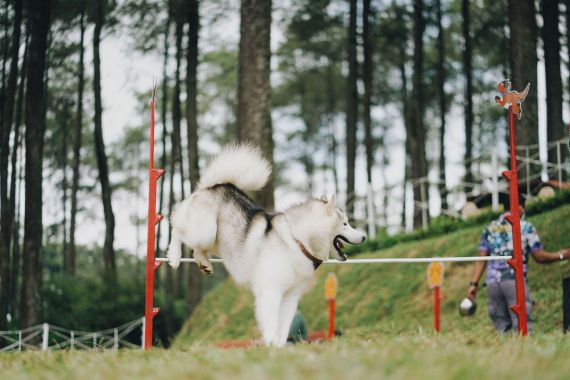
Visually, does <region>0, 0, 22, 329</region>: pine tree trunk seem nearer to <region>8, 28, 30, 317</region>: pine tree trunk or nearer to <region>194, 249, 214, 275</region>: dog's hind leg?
<region>8, 28, 30, 317</region>: pine tree trunk

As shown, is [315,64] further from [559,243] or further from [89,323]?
[559,243]

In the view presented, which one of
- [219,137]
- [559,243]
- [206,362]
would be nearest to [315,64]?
[219,137]

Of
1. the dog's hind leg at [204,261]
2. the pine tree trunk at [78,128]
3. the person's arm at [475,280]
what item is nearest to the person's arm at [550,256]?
the person's arm at [475,280]

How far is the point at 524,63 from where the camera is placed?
13.4m

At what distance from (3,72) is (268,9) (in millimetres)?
6812

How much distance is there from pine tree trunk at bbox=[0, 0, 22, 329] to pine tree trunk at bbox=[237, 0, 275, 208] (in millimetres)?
5626

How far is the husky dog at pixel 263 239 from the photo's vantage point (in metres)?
5.11

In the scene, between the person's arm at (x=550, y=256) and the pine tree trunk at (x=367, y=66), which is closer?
the person's arm at (x=550, y=256)

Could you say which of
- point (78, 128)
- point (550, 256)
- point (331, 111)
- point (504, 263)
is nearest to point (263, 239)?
point (504, 263)

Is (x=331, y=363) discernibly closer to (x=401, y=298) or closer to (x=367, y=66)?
(x=401, y=298)

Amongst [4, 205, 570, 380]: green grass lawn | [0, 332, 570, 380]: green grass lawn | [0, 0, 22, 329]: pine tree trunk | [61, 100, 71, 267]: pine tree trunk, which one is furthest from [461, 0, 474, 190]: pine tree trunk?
[0, 332, 570, 380]: green grass lawn

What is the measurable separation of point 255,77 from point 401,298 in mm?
4422

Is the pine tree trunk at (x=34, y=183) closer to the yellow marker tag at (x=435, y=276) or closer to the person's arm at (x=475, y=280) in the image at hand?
the yellow marker tag at (x=435, y=276)

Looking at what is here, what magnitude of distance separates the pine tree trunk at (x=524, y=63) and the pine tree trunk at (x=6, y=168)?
10.1 metres
